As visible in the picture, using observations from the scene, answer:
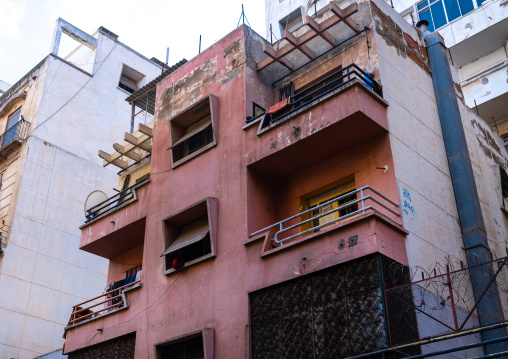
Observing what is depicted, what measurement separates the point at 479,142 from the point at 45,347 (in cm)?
1894

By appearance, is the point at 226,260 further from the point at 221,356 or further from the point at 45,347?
the point at 45,347

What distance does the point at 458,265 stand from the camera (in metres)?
16.5

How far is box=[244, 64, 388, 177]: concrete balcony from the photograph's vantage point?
1584 centimetres

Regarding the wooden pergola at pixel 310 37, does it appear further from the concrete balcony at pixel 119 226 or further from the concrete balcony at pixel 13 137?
the concrete balcony at pixel 13 137

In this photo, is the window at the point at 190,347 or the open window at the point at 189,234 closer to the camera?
the window at the point at 190,347

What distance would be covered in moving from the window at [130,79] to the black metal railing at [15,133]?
7.10 metres

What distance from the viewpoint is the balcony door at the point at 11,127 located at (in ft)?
103

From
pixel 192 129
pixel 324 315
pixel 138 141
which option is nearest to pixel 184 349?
pixel 324 315

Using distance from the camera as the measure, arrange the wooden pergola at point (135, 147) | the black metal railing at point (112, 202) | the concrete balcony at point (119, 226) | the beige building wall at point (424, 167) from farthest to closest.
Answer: the wooden pergola at point (135, 147)
the black metal railing at point (112, 202)
the concrete balcony at point (119, 226)
the beige building wall at point (424, 167)

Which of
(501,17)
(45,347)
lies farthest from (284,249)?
(501,17)

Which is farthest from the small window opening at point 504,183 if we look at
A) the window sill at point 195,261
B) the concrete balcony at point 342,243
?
the window sill at point 195,261

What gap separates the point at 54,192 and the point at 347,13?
1802cm

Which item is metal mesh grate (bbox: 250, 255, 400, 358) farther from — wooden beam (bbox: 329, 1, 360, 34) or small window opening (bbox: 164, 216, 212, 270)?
wooden beam (bbox: 329, 1, 360, 34)

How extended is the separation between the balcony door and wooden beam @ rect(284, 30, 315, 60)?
17682 mm
